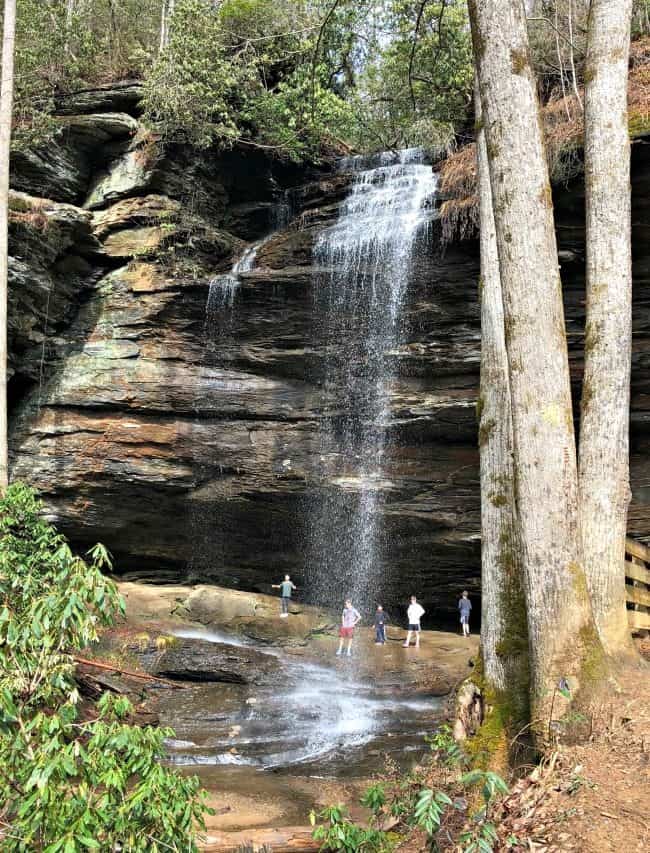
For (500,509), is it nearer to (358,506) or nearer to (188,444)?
(358,506)

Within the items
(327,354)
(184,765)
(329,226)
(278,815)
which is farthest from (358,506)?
(278,815)

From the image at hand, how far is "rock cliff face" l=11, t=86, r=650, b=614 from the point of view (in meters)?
14.9

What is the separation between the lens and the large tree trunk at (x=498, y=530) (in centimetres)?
511

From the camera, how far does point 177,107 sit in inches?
624

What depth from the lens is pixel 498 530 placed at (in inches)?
224

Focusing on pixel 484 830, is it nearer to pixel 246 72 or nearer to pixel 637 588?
pixel 637 588

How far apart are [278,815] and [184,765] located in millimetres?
2162

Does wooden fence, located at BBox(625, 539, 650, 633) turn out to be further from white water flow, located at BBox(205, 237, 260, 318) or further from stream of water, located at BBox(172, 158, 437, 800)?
white water flow, located at BBox(205, 237, 260, 318)

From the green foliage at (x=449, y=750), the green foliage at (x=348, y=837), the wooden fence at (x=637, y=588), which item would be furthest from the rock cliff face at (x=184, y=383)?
the green foliage at (x=348, y=837)

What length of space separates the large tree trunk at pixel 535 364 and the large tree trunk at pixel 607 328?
2.14 ft

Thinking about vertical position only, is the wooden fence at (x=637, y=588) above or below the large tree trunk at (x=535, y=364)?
below

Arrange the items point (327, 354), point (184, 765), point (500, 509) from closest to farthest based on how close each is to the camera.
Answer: point (500, 509) < point (184, 765) < point (327, 354)

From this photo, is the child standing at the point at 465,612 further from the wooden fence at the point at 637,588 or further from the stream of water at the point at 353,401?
the wooden fence at the point at 637,588

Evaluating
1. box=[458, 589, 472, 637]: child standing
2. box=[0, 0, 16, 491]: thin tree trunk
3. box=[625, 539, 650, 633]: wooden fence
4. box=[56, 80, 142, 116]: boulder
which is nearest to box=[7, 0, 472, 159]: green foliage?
box=[56, 80, 142, 116]: boulder
